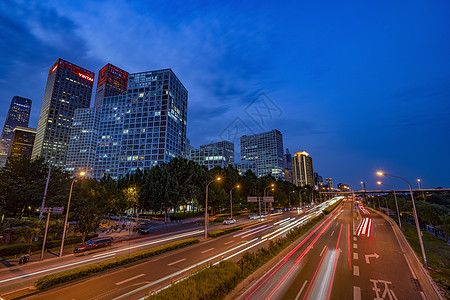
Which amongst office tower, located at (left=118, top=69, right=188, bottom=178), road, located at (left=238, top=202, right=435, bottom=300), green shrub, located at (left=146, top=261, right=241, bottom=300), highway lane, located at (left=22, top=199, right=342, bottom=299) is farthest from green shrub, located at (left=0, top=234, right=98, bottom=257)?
office tower, located at (left=118, top=69, right=188, bottom=178)

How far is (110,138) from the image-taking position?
142000 millimetres

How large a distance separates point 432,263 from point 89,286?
33303mm

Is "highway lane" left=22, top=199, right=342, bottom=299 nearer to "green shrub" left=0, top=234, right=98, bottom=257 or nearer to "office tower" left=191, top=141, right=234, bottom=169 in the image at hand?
"green shrub" left=0, top=234, right=98, bottom=257

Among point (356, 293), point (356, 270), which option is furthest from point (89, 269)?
point (356, 270)

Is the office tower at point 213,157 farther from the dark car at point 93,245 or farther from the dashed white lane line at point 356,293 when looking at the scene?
the dashed white lane line at point 356,293

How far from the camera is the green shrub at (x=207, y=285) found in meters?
10.7

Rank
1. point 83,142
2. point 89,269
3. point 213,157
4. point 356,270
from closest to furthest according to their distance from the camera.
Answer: point 89,269 < point 356,270 < point 213,157 < point 83,142

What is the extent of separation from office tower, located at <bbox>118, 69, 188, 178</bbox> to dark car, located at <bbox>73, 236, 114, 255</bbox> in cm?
9219

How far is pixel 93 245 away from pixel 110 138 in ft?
430

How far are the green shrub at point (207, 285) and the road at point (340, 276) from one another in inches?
56.2

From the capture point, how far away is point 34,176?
43.1 metres

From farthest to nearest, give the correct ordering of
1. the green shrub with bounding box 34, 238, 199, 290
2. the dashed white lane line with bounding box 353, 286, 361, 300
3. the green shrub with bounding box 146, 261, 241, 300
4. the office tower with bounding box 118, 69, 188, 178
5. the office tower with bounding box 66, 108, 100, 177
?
the office tower with bounding box 66, 108, 100, 177
the office tower with bounding box 118, 69, 188, 178
the green shrub with bounding box 34, 238, 199, 290
the dashed white lane line with bounding box 353, 286, 361, 300
the green shrub with bounding box 146, 261, 241, 300

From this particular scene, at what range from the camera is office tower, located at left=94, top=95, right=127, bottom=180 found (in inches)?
5394

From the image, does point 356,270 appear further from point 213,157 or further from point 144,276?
point 213,157
